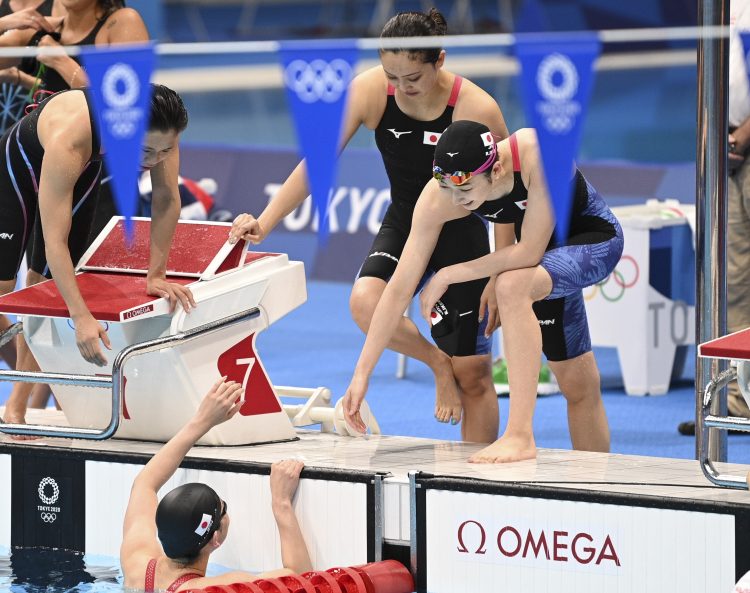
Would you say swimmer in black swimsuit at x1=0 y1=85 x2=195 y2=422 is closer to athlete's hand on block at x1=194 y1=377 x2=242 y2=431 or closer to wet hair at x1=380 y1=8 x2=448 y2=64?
athlete's hand on block at x1=194 y1=377 x2=242 y2=431

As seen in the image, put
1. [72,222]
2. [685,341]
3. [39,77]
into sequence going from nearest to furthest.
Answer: [72,222] → [39,77] → [685,341]

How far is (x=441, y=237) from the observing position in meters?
4.84

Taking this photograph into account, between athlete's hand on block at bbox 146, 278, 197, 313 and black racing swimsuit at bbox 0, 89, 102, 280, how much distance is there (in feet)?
1.50

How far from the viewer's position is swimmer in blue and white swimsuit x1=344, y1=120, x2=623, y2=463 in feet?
13.9

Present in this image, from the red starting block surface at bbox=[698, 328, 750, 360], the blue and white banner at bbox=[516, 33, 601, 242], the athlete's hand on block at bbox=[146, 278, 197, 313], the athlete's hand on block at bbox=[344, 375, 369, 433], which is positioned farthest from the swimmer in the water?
the red starting block surface at bbox=[698, 328, 750, 360]

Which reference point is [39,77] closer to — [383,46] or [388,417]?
[383,46]

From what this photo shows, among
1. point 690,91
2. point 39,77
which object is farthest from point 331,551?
point 690,91

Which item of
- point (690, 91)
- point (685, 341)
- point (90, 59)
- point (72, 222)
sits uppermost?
point (690, 91)

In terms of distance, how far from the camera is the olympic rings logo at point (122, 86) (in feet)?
14.5

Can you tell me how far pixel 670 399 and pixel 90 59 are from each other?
11.8ft

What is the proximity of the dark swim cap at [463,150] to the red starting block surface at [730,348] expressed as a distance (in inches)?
32.8

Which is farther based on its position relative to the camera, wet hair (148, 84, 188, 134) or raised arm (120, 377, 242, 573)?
wet hair (148, 84, 188, 134)

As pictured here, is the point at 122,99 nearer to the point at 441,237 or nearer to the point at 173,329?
the point at 173,329

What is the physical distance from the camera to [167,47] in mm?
4441
